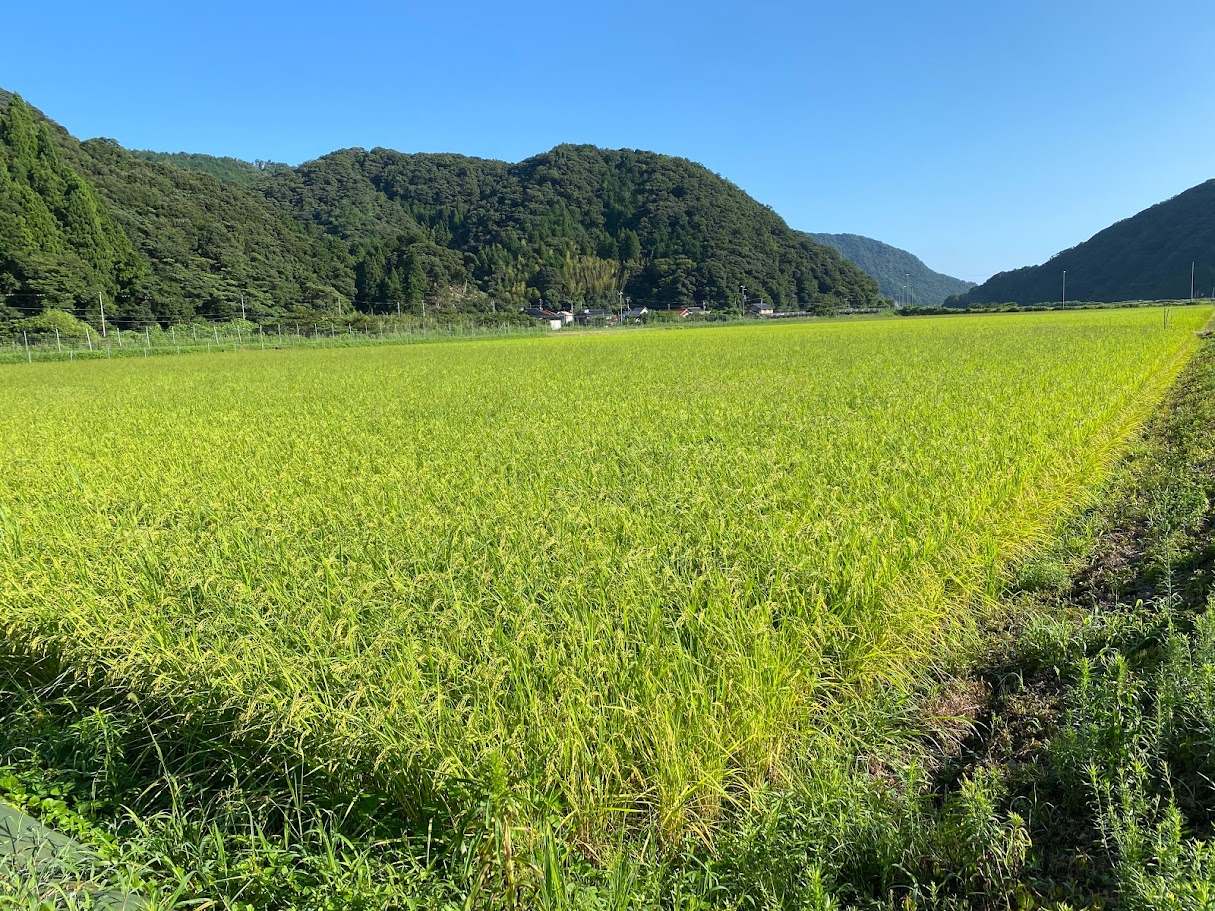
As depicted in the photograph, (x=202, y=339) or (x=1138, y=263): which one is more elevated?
(x=1138, y=263)

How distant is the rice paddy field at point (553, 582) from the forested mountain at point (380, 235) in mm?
51438

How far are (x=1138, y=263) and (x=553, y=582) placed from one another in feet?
374

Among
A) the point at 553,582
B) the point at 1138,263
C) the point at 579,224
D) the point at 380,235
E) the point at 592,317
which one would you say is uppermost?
the point at 579,224

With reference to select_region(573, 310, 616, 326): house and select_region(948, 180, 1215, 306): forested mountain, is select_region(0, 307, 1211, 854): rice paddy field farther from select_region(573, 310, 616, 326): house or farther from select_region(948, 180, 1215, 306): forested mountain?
select_region(948, 180, 1215, 306): forested mountain

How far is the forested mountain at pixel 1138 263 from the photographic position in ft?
263

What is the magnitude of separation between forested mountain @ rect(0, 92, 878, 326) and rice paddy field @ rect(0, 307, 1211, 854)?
51438mm

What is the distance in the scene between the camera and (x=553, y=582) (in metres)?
2.80

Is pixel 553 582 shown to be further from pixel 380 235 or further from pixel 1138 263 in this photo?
pixel 1138 263

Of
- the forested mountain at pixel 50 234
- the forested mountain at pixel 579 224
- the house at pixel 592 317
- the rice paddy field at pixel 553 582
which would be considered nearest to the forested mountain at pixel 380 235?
the forested mountain at pixel 50 234

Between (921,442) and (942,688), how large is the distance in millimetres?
3368

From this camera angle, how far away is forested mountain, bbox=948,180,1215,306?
80.2m

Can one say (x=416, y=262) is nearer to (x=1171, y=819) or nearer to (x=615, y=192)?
(x=615, y=192)

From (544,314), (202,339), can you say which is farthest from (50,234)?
(544,314)

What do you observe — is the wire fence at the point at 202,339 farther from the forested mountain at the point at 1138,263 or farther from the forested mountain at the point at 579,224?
the forested mountain at the point at 1138,263
